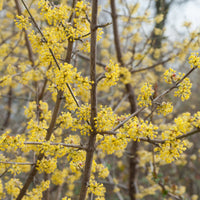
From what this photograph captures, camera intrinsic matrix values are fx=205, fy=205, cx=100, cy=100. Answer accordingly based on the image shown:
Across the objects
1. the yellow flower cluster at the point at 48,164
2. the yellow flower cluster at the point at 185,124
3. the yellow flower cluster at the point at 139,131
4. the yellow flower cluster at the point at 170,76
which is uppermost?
the yellow flower cluster at the point at 170,76

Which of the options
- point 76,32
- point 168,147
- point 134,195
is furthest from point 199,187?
point 76,32

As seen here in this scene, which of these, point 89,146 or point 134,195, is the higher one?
point 89,146

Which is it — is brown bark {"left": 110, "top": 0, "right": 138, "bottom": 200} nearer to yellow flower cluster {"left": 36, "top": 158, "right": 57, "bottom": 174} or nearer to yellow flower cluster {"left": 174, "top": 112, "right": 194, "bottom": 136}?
yellow flower cluster {"left": 36, "top": 158, "right": 57, "bottom": 174}

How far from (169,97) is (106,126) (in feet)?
2.12

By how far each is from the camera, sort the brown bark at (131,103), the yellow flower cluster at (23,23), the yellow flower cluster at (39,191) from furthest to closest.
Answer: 1. the brown bark at (131,103)
2. the yellow flower cluster at (39,191)
3. the yellow flower cluster at (23,23)

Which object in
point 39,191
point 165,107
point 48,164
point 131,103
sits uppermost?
point 131,103

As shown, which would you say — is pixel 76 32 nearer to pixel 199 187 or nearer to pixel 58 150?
pixel 58 150

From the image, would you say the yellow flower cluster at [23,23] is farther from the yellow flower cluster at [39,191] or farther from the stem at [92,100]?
the yellow flower cluster at [39,191]

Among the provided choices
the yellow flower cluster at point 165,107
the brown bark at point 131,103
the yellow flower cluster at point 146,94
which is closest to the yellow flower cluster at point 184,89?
the yellow flower cluster at point 165,107

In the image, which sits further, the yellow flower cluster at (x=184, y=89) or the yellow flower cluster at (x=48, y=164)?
the yellow flower cluster at (x=48, y=164)

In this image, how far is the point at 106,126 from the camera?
182 cm

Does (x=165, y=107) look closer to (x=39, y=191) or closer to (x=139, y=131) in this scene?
(x=139, y=131)

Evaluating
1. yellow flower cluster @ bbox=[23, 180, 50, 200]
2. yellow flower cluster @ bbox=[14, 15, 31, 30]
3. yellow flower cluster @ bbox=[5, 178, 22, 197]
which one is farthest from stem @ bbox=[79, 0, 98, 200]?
yellow flower cluster @ bbox=[5, 178, 22, 197]

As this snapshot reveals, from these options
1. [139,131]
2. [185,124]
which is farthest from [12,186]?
[185,124]
